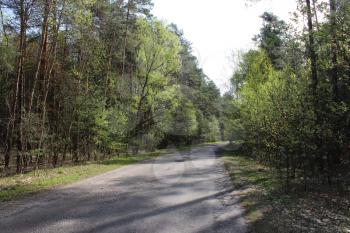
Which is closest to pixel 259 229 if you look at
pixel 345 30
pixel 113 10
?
pixel 345 30

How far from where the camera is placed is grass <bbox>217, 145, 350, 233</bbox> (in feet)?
26.1

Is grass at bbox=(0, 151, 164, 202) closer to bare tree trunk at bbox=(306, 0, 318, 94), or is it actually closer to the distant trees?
the distant trees

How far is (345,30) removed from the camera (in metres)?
10.2

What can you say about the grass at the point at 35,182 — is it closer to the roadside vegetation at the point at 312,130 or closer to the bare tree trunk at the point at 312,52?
the roadside vegetation at the point at 312,130

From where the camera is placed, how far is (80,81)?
24.9 metres

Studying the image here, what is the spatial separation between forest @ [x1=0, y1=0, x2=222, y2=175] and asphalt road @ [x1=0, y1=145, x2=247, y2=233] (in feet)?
21.3

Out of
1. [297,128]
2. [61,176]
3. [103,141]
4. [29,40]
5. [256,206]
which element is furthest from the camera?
[103,141]

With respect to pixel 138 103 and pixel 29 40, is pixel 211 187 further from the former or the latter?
pixel 138 103

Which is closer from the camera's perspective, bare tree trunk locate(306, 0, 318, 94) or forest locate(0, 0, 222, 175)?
bare tree trunk locate(306, 0, 318, 94)

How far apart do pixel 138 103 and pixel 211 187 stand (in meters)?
22.1

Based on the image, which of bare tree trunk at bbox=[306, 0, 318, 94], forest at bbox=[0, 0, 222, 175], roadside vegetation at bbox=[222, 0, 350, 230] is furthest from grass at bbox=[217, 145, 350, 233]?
forest at bbox=[0, 0, 222, 175]

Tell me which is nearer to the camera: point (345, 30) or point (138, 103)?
point (345, 30)

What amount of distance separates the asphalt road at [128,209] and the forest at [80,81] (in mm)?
6478

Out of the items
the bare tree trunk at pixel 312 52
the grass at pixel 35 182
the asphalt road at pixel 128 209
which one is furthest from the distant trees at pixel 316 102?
the grass at pixel 35 182
